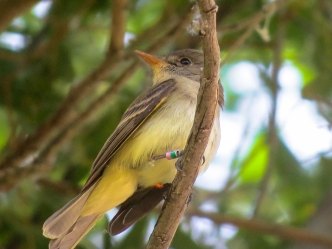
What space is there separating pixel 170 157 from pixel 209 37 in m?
1.31

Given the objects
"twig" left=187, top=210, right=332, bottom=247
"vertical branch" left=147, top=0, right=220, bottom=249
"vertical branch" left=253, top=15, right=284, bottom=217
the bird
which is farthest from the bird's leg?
"vertical branch" left=253, top=15, right=284, bottom=217

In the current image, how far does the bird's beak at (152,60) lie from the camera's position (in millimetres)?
6325

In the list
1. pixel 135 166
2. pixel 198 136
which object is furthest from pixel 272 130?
pixel 198 136

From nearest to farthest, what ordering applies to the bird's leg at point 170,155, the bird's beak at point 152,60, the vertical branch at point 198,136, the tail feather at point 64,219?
the vertical branch at point 198,136, the bird's leg at point 170,155, the tail feather at point 64,219, the bird's beak at point 152,60

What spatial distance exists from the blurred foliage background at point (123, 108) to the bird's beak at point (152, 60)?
218mm

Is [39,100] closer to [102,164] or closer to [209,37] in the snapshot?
[102,164]

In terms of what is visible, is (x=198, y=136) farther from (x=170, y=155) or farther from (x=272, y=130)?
(x=272, y=130)

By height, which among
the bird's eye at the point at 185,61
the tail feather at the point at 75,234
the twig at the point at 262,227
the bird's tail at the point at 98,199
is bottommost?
the tail feather at the point at 75,234

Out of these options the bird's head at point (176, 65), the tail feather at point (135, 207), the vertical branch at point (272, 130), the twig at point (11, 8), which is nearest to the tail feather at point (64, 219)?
the tail feather at point (135, 207)

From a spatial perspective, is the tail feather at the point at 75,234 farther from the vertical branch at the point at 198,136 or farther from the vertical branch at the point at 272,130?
the vertical branch at the point at 272,130

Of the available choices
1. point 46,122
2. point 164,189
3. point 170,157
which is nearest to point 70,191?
point 46,122

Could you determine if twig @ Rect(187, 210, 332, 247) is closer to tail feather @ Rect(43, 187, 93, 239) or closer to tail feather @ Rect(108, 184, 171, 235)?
tail feather @ Rect(108, 184, 171, 235)

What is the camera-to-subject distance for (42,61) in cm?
700

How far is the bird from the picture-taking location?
5.57 m
